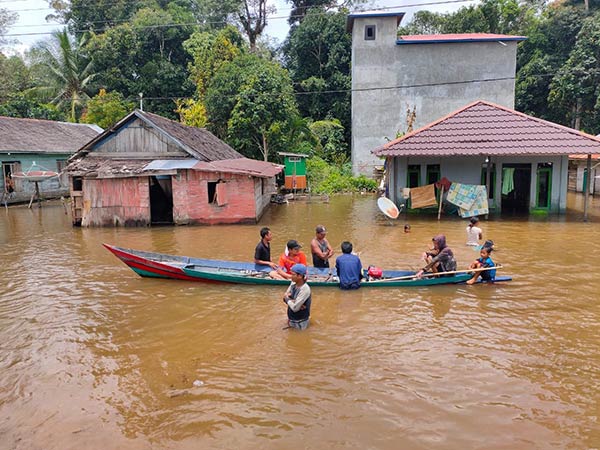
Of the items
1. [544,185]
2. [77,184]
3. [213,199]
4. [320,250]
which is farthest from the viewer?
[544,185]

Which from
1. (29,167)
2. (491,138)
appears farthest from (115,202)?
(491,138)

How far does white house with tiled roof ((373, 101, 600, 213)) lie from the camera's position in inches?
766

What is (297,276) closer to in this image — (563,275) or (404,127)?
(563,275)

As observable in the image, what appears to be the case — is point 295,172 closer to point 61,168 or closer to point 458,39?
point 458,39

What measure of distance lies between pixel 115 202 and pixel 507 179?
664 inches

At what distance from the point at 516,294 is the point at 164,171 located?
13652mm

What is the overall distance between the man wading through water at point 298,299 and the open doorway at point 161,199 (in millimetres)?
14084

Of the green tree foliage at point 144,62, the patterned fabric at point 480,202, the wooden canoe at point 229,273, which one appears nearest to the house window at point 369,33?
the green tree foliage at point 144,62

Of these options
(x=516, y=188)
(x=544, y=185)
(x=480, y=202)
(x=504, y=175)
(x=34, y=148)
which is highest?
(x=34, y=148)

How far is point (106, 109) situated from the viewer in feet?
123

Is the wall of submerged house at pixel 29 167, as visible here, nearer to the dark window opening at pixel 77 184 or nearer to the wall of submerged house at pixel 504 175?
the dark window opening at pixel 77 184

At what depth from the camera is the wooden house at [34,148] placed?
27.6 meters

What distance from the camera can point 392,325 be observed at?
8688 mm

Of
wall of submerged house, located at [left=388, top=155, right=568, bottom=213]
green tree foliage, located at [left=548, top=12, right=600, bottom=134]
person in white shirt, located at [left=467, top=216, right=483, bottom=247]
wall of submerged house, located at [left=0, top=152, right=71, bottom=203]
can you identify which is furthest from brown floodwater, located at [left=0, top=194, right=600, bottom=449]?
green tree foliage, located at [left=548, top=12, right=600, bottom=134]
